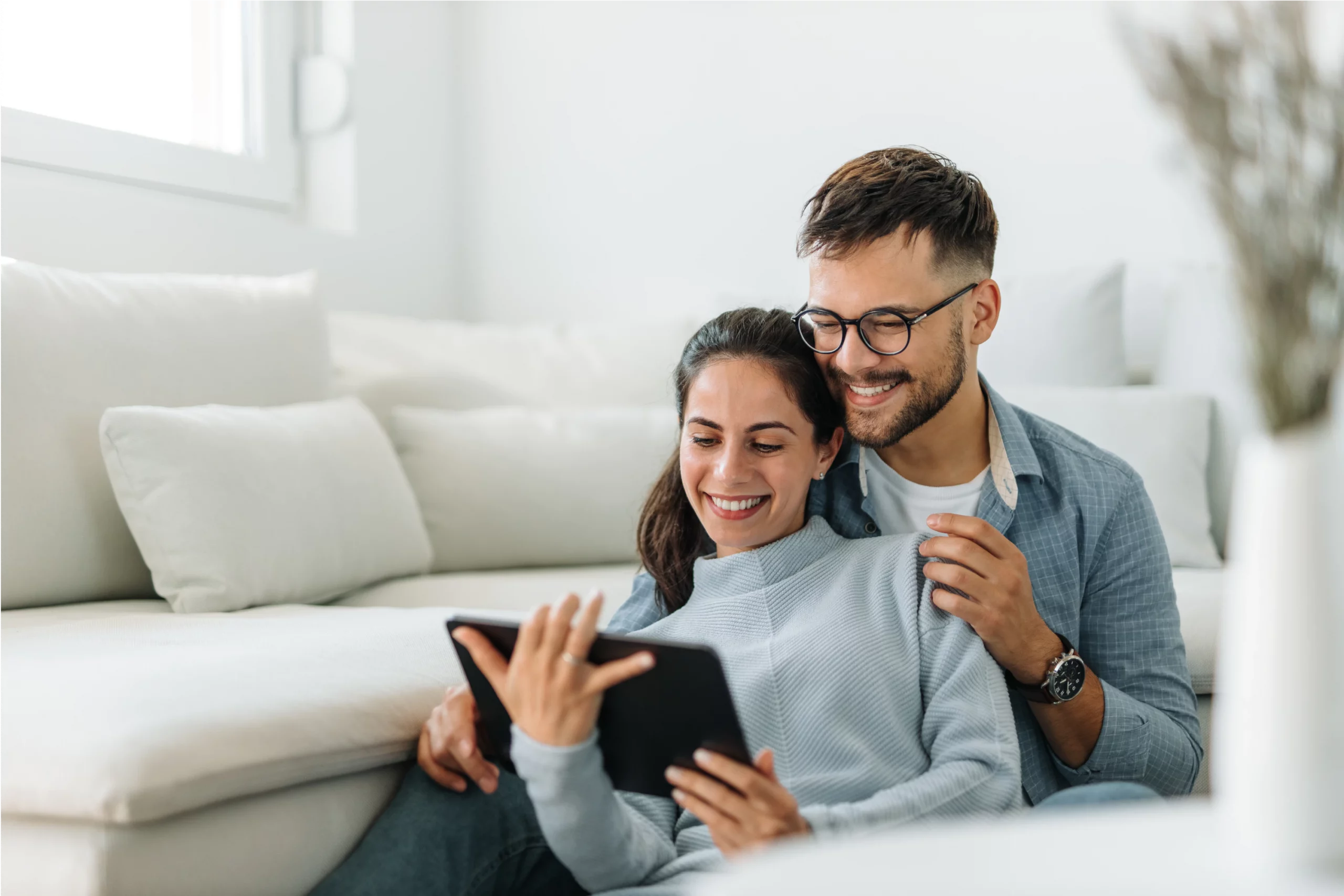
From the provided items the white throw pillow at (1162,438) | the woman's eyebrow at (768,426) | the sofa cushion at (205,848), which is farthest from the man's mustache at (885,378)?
the white throw pillow at (1162,438)

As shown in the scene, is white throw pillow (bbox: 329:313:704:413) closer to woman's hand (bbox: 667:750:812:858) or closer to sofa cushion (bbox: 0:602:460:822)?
sofa cushion (bbox: 0:602:460:822)

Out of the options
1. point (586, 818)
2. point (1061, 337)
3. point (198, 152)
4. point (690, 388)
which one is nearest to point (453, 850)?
point (586, 818)

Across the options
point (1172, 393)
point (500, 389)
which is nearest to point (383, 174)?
point (500, 389)

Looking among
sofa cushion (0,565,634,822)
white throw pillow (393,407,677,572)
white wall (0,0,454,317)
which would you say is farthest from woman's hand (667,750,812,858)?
white wall (0,0,454,317)

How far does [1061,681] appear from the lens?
124 centimetres

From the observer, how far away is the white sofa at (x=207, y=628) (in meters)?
1.01

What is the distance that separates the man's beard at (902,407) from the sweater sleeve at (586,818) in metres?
0.52

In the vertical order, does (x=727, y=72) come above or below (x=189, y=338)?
above

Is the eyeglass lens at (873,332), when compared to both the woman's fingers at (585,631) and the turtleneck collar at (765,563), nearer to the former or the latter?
the turtleneck collar at (765,563)

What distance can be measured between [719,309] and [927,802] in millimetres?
1822

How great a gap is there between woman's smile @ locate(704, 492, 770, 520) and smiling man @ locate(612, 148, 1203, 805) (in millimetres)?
155

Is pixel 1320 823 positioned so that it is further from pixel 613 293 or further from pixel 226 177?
pixel 613 293

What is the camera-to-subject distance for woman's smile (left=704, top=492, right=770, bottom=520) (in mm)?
1312

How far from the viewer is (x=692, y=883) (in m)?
1.06
